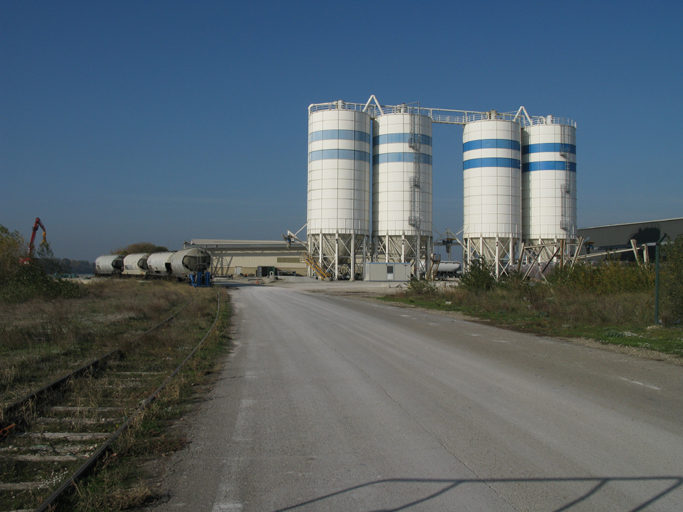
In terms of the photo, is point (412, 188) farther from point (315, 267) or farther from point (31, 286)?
point (31, 286)

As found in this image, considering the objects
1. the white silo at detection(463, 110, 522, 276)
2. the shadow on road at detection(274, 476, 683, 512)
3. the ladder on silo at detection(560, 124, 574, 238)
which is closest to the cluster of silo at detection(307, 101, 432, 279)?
the white silo at detection(463, 110, 522, 276)

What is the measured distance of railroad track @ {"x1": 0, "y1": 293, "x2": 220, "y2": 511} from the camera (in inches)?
179

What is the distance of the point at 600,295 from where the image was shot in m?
20.5

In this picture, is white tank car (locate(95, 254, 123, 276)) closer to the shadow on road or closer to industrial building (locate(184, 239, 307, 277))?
industrial building (locate(184, 239, 307, 277))

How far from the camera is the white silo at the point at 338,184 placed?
57531 mm

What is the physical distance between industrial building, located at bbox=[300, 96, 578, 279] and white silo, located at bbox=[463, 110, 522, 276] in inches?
4.6

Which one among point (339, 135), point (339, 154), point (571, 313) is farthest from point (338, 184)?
point (571, 313)

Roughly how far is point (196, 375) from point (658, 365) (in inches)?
347

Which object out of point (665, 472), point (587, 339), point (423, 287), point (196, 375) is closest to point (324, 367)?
point (196, 375)

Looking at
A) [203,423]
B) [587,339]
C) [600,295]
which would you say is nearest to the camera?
[203,423]

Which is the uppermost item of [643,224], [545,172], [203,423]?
[545,172]

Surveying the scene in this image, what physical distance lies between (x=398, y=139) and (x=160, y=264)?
97.5 feet

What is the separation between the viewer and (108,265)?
60812 mm

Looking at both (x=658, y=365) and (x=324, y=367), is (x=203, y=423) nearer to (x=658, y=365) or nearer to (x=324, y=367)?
(x=324, y=367)
